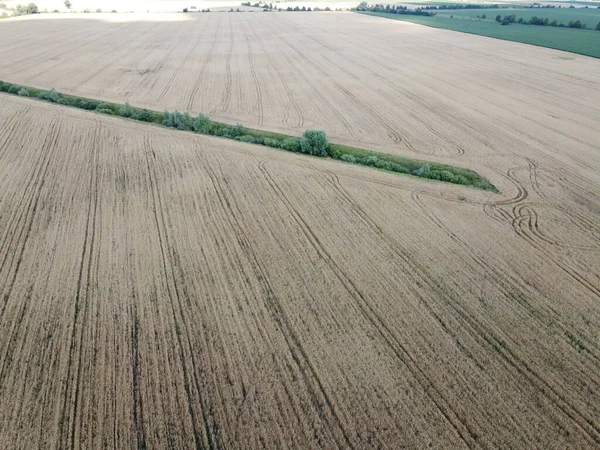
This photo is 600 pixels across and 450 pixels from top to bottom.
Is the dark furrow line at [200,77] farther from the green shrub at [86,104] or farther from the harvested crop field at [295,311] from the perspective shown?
the harvested crop field at [295,311]

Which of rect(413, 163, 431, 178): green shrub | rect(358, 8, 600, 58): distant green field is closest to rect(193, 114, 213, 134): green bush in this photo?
rect(413, 163, 431, 178): green shrub

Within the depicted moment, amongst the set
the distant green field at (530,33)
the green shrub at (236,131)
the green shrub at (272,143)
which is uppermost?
the distant green field at (530,33)

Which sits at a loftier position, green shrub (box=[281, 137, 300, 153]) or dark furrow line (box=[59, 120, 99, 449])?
green shrub (box=[281, 137, 300, 153])

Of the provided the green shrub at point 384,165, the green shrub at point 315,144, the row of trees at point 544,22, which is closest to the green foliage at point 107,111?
the green shrub at point 315,144

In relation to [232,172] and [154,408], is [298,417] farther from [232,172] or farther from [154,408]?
[232,172]

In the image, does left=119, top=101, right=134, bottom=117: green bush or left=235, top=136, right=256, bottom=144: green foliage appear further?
left=119, top=101, right=134, bottom=117: green bush

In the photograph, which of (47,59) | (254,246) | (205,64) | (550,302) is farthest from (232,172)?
(47,59)

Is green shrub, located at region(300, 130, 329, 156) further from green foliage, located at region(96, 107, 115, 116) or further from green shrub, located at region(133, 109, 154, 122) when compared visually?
green foliage, located at region(96, 107, 115, 116)
